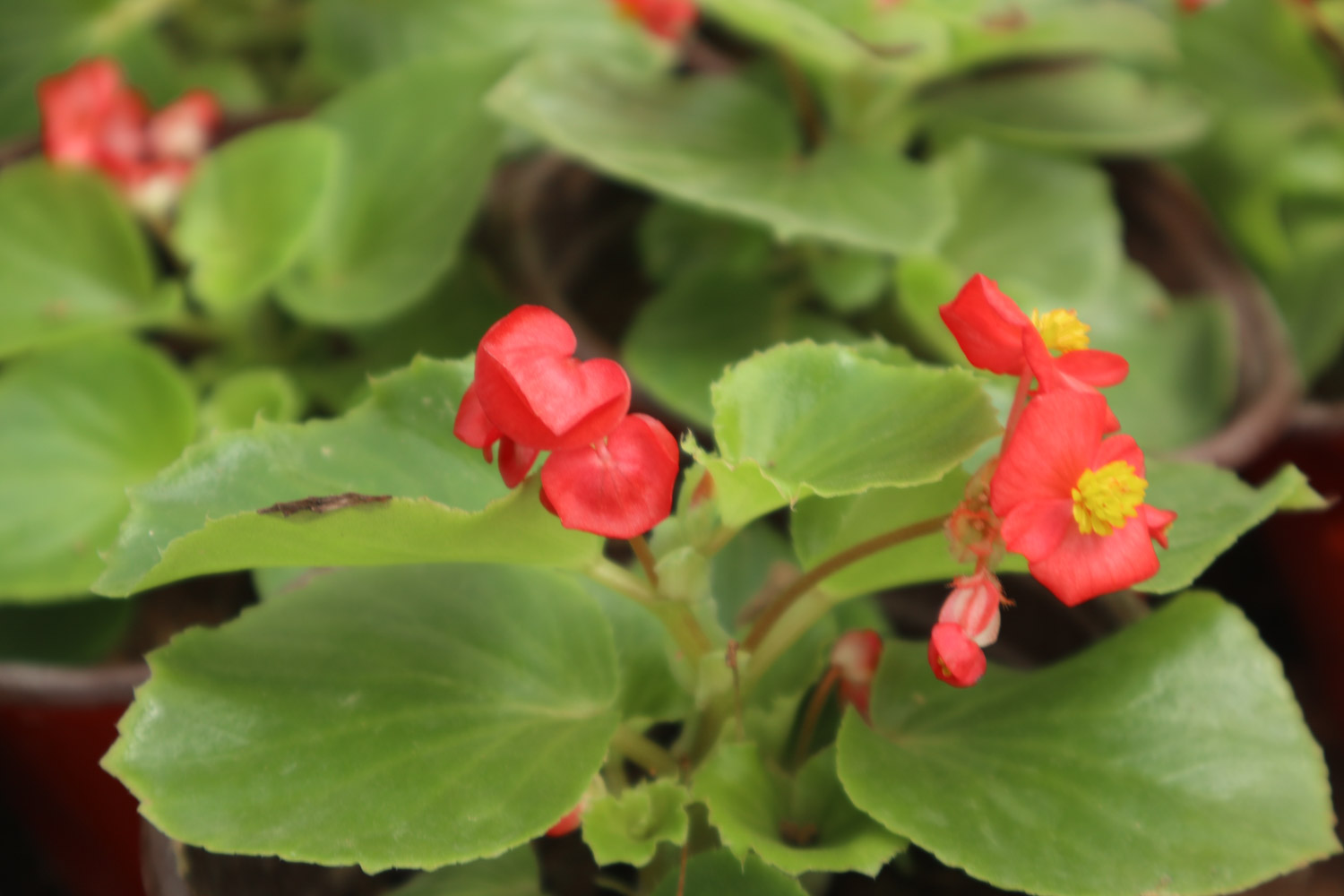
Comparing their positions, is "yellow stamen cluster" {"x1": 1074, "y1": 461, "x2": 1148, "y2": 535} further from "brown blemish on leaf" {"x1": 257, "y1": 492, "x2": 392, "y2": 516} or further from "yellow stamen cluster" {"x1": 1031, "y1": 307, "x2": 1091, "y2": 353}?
"brown blemish on leaf" {"x1": 257, "y1": 492, "x2": 392, "y2": 516}

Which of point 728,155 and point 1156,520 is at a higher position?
point 1156,520

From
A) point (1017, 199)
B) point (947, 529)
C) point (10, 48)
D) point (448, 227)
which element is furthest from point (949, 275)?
point (10, 48)

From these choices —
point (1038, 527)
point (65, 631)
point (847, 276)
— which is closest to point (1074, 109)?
point (847, 276)

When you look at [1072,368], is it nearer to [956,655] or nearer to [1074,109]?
[956,655]

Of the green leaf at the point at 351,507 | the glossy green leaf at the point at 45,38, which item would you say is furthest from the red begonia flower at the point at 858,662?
the glossy green leaf at the point at 45,38

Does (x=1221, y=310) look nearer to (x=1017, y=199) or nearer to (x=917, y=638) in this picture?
(x=1017, y=199)

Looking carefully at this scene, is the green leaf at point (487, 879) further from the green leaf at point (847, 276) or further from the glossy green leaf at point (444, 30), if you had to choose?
the glossy green leaf at point (444, 30)
